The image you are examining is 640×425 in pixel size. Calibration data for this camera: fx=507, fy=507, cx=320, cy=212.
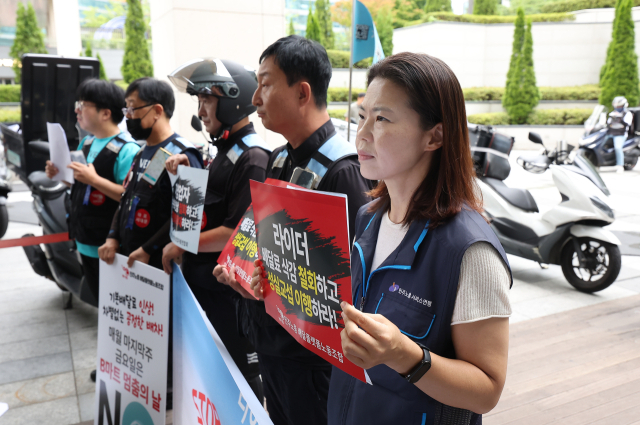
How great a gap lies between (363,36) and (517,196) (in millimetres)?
2307

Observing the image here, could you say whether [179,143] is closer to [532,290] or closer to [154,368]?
[154,368]

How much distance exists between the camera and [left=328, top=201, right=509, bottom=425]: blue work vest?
109 cm

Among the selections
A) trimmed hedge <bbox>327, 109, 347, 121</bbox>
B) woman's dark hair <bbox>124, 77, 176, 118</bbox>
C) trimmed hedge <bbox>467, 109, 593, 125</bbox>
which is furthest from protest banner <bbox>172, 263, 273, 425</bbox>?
trimmed hedge <bbox>467, 109, 593, 125</bbox>

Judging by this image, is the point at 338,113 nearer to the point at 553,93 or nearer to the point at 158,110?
the point at 553,93

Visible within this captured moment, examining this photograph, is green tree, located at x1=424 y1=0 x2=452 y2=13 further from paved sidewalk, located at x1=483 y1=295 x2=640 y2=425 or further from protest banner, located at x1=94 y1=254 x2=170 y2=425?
protest banner, located at x1=94 y1=254 x2=170 y2=425

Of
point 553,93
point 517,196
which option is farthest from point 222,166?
point 553,93

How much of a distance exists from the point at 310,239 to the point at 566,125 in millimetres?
23315

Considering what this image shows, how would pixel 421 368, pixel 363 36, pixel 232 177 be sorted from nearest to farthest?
pixel 421 368 < pixel 232 177 < pixel 363 36

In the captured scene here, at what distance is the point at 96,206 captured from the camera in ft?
11.0

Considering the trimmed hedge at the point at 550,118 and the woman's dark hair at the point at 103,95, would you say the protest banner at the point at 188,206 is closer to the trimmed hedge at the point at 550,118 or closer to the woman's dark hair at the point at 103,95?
the woman's dark hair at the point at 103,95

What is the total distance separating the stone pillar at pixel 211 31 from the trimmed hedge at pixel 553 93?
17858 millimetres

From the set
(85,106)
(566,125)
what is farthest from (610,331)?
(566,125)

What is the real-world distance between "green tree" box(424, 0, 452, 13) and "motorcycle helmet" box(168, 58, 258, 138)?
3316cm

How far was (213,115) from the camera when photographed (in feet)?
8.02
